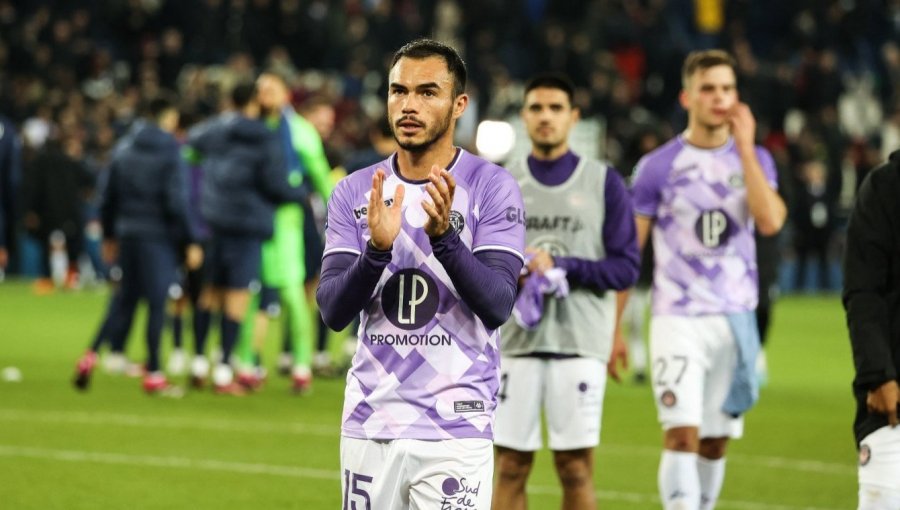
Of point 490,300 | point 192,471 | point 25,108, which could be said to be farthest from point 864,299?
point 25,108

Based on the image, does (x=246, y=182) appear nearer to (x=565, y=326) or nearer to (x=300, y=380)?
(x=300, y=380)

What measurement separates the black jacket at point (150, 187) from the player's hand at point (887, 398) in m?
8.81

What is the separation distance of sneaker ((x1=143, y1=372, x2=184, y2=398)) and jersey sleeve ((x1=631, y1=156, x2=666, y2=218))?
21.7 feet

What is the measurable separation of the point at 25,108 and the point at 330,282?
81.7 feet

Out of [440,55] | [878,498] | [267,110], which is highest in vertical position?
[267,110]

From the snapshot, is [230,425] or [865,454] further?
[230,425]

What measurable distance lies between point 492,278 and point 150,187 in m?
9.43

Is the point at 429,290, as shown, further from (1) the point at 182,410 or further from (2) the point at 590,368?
(1) the point at 182,410

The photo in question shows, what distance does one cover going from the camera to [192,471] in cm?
1043

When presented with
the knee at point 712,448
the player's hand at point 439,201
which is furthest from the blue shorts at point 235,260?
the player's hand at point 439,201

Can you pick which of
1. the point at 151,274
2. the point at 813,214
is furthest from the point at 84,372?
Answer: the point at 813,214

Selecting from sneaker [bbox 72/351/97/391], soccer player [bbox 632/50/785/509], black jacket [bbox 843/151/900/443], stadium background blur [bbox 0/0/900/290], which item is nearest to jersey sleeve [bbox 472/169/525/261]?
black jacket [bbox 843/151/900/443]

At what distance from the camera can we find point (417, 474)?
5102mm

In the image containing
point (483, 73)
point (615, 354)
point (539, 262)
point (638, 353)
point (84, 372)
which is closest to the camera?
point (539, 262)
